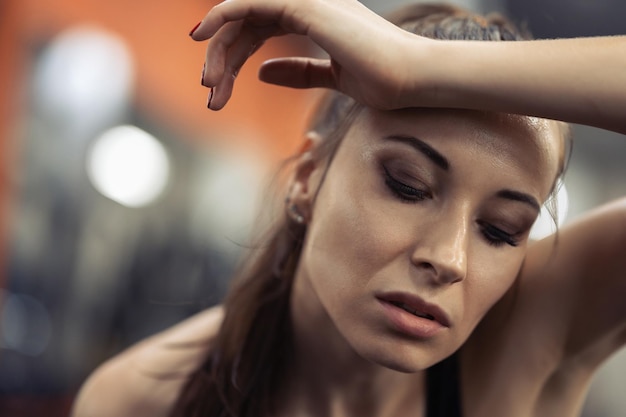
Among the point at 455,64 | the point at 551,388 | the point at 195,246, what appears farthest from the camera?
the point at 195,246

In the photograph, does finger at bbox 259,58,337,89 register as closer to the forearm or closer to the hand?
the hand

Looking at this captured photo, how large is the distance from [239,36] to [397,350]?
17.5 inches

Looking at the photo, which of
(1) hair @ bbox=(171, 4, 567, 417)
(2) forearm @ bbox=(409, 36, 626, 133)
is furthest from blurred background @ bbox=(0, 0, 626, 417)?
(2) forearm @ bbox=(409, 36, 626, 133)

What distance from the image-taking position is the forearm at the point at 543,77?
0.80m

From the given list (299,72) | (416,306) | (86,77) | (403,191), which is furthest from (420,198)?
(86,77)

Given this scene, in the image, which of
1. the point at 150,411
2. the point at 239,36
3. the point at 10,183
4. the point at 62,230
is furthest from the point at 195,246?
the point at 239,36

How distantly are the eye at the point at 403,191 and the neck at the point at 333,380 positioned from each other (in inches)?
12.7

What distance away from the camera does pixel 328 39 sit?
836 millimetres

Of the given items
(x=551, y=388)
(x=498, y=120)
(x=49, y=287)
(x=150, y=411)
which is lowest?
(x=49, y=287)

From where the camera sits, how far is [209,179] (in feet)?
17.1

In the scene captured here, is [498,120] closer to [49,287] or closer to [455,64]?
[455,64]

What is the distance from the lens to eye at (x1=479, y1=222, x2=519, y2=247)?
909mm

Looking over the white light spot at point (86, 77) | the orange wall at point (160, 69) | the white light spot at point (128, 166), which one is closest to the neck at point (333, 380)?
the orange wall at point (160, 69)

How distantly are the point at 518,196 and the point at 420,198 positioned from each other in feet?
0.40
